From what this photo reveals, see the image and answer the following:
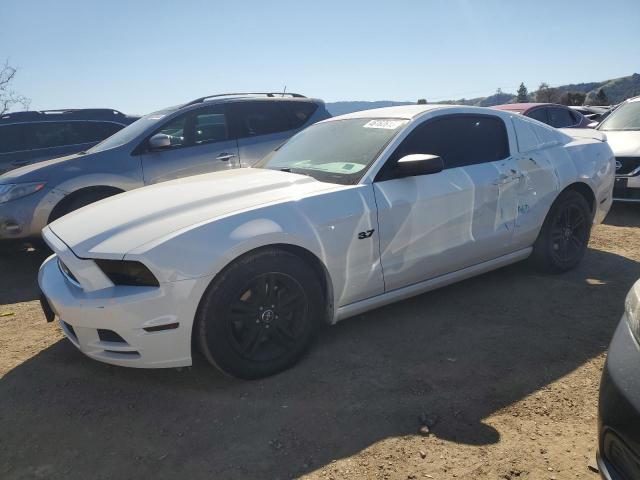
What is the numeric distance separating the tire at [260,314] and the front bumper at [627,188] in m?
5.41

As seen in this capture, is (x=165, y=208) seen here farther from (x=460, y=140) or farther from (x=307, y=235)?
(x=460, y=140)

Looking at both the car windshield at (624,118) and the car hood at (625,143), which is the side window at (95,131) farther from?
the car windshield at (624,118)

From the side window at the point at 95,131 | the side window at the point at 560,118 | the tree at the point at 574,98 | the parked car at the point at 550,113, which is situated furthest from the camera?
the tree at the point at 574,98

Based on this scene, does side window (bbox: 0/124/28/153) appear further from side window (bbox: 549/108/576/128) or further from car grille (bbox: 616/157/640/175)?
side window (bbox: 549/108/576/128)

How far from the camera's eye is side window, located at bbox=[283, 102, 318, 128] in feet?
22.0

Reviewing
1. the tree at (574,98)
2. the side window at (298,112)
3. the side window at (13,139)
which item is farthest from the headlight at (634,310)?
the tree at (574,98)

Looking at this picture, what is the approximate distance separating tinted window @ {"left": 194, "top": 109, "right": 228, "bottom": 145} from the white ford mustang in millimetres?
2197

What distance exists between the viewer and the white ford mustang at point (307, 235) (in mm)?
2592

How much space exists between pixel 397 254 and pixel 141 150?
3.60 metres

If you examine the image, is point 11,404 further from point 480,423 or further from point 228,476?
A: point 480,423

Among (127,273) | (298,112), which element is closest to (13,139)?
(298,112)

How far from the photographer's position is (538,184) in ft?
13.3

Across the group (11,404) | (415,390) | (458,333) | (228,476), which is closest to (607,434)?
(415,390)

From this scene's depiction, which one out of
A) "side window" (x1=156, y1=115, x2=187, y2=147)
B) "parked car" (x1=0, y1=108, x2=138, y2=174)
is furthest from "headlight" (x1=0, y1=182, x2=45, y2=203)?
"parked car" (x1=0, y1=108, x2=138, y2=174)
